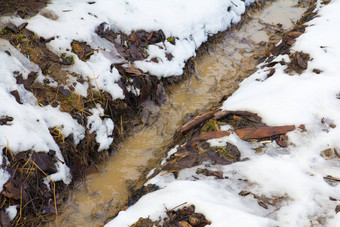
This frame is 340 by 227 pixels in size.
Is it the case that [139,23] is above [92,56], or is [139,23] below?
above

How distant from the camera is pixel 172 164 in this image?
3141mm

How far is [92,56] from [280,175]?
9.74ft

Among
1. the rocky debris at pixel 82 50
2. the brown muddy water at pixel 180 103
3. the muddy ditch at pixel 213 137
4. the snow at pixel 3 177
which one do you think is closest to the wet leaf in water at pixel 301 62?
the brown muddy water at pixel 180 103

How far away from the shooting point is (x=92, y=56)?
4066mm

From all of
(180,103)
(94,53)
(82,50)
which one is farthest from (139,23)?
(180,103)

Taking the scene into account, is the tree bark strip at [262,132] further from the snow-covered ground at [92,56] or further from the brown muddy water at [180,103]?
the snow-covered ground at [92,56]

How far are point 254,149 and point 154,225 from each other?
1.36 meters

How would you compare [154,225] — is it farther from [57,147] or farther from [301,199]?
[57,147]

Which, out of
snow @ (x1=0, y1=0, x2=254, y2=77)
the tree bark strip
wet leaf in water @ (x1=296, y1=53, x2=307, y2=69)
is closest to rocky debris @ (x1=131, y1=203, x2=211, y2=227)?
the tree bark strip

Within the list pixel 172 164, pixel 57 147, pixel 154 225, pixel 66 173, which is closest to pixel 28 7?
pixel 57 147

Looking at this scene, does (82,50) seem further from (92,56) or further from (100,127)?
(100,127)

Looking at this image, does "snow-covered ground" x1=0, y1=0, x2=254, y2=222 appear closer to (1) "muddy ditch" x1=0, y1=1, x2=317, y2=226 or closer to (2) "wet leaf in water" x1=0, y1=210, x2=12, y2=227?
(1) "muddy ditch" x1=0, y1=1, x2=317, y2=226

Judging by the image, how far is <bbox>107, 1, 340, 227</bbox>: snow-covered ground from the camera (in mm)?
2334

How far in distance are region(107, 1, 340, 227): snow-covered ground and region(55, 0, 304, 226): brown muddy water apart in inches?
24.3
